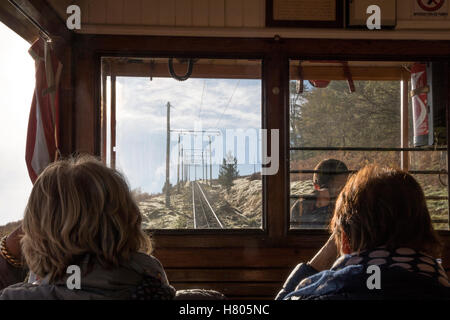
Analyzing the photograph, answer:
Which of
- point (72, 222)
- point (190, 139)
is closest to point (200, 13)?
point (190, 139)

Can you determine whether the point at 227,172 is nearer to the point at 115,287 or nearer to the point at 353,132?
the point at 353,132

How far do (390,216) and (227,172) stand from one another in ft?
5.02

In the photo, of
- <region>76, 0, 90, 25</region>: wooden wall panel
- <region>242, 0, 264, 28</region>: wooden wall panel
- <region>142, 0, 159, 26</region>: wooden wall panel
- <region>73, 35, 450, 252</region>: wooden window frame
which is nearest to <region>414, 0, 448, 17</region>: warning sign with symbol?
<region>73, 35, 450, 252</region>: wooden window frame

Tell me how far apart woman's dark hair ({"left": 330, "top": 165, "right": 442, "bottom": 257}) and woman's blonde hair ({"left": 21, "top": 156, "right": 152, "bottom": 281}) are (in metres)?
0.56

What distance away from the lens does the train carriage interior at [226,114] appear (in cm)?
228

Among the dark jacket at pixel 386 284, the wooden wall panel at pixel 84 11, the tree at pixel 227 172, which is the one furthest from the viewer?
the tree at pixel 227 172

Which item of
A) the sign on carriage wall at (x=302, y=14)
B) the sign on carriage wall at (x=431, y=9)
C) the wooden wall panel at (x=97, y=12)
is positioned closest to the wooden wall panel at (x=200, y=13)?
the sign on carriage wall at (x=302, y=14)

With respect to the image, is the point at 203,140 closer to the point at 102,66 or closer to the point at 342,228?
the point at 102,66

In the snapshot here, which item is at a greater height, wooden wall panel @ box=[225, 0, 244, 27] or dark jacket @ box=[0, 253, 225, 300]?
wooden wall panel @ box=[225, 0, 244, 27]

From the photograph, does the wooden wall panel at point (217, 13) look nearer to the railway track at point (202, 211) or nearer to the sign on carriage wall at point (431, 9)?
the railway track at point (202, 211)

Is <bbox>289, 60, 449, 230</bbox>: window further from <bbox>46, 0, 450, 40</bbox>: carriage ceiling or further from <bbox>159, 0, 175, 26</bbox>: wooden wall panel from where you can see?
<bbox>159, 0, 175, 26</bbox>: wooden wall panel

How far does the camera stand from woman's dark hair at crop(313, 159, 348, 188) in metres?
2.45

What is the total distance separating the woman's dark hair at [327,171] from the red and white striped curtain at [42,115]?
5.11 feet
